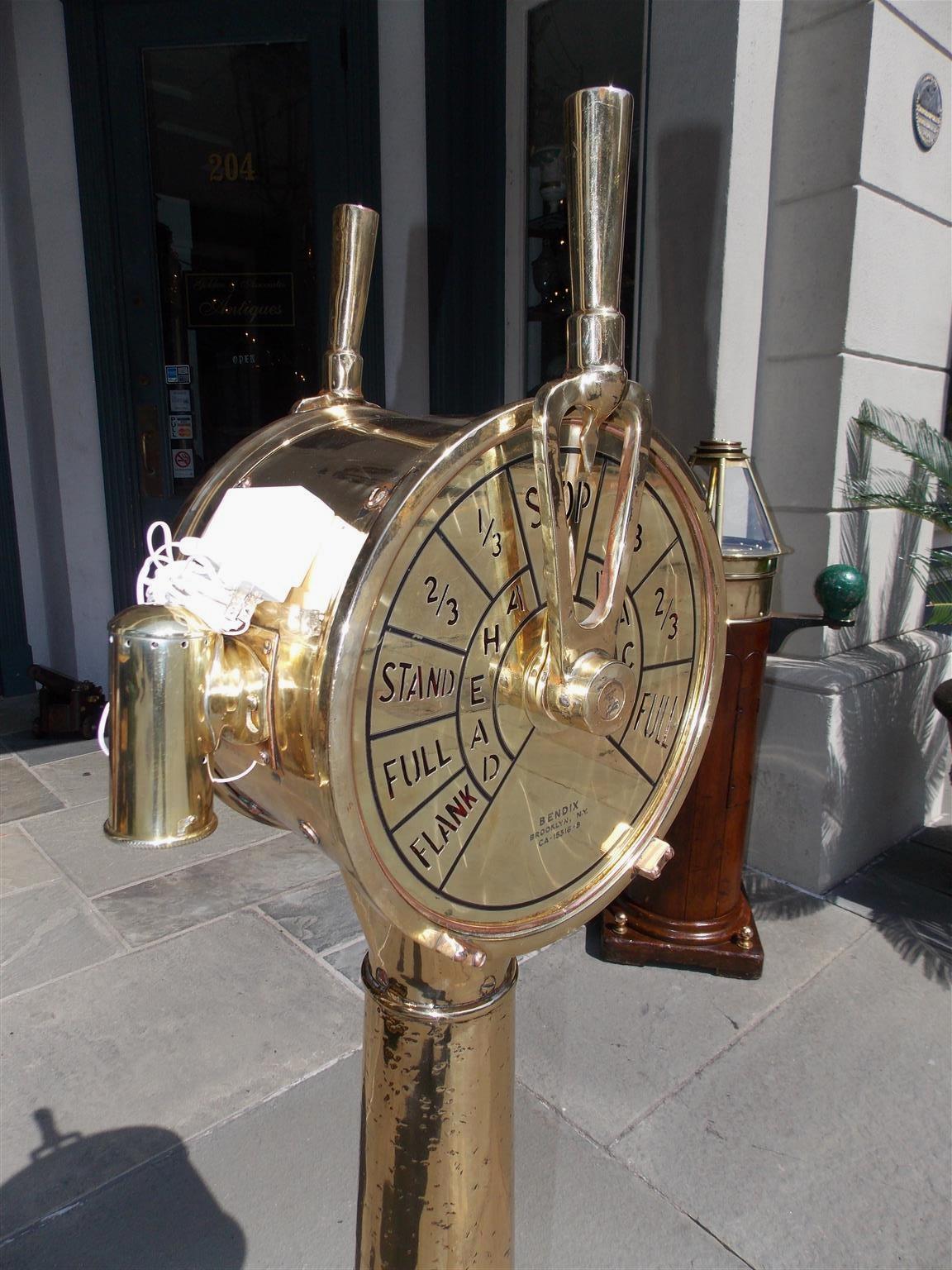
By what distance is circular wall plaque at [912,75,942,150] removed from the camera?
9.22ft

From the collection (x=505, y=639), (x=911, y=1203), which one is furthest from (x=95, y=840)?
(x=505, y=639)

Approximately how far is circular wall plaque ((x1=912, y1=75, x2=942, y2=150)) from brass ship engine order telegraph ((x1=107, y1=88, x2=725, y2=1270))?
267 centimetres

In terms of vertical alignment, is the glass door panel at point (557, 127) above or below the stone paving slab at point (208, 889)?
above

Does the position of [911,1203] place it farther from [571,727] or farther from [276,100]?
[276,100]

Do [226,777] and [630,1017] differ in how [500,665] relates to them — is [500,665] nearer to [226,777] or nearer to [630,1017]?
[226,777]

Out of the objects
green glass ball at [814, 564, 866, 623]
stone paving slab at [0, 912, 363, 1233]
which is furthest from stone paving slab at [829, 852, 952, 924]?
stone paving slab at [0, 912, 363, 1233]

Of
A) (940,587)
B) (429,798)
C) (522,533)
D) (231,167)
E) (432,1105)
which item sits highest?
(231,167)

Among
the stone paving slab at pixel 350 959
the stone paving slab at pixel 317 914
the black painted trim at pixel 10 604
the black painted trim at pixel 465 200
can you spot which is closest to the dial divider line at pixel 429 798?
the stone paving slab at pixel 350 959

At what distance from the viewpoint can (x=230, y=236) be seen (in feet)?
13.3

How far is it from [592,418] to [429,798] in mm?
350

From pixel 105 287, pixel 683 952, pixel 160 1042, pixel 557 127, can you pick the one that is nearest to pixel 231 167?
pixel 105 287

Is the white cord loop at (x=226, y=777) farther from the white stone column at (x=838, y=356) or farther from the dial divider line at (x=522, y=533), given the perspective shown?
the white stone column at (x=838, y=356)

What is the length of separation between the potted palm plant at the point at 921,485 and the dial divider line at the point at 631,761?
1.90m

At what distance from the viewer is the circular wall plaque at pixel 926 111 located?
2811mm
